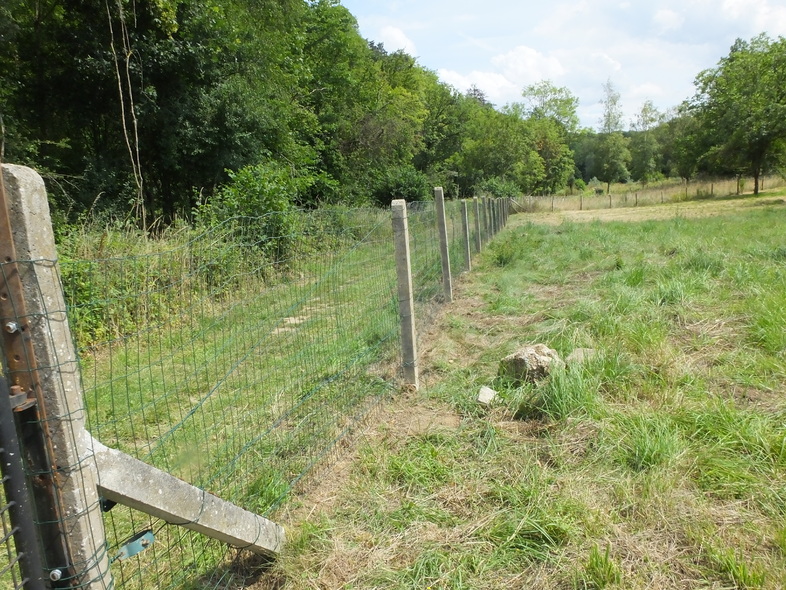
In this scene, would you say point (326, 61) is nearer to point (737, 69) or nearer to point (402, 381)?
point (402, 381)

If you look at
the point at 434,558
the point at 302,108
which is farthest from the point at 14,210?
the point at 302,108

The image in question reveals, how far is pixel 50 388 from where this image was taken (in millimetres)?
1371

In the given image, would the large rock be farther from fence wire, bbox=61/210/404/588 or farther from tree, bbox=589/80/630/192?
tree, bbox=589/80/630/192

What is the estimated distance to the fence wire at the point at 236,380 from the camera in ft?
8.87

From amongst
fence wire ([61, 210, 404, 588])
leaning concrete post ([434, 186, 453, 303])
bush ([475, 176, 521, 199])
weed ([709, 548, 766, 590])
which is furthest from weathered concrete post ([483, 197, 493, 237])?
bush ([475, 176, 521, 199])

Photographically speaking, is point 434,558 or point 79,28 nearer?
point 434,558

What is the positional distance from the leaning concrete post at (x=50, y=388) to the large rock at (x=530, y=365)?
3.40m

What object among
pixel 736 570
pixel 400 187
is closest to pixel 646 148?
pixel 400 187

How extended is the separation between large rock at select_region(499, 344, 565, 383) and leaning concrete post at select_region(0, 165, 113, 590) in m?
3.40

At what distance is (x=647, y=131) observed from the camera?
64.7 m

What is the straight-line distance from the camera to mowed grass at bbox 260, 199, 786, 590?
2484 millimetres

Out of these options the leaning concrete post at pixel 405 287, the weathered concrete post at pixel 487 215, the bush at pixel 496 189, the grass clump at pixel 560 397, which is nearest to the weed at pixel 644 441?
the grass clump at pixel 560 397

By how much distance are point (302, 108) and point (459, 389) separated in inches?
799

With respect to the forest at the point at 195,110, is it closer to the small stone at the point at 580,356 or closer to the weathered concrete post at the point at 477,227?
the weathered concrete post at the point at 477,227
